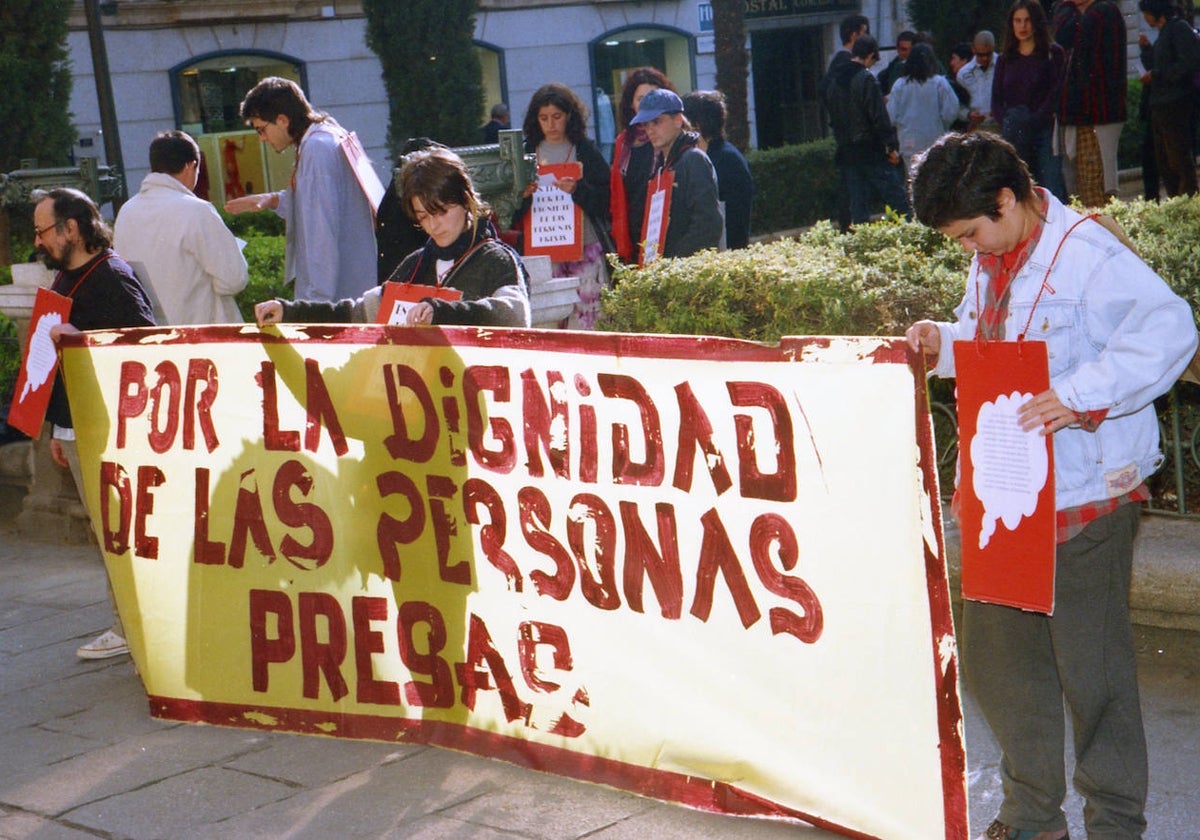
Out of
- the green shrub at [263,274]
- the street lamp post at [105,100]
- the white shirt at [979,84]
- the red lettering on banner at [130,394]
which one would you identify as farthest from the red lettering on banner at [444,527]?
the white shirt at [979,84]

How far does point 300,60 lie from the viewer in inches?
860

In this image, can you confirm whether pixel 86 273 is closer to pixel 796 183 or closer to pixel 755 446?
pixel 755 446

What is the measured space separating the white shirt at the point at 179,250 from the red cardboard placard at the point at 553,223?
1843mm

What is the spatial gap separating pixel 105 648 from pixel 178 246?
5.21 feet

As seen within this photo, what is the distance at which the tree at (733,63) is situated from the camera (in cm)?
2042

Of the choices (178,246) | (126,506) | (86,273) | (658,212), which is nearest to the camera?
(126,506)

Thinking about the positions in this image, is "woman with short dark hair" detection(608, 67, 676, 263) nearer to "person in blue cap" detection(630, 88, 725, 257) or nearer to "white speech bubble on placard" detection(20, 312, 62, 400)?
"person in blue cap" detection(630, 88, 725, 257)

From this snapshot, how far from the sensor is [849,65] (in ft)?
40.9

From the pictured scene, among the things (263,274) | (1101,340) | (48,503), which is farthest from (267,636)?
(263,274)

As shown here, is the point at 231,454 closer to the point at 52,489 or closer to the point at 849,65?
the point at 52,489

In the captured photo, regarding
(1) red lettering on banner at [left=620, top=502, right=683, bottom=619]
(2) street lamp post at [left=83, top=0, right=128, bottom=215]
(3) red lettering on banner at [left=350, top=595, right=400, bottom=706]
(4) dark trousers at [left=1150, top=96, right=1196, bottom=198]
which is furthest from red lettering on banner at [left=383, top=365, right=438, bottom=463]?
(4) dark trousers at [left=1150, top=96, right=1196, bottom=198]

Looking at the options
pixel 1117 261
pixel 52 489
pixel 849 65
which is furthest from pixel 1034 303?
pixel 849 65

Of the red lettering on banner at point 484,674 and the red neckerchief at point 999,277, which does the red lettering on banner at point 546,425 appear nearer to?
the red lettering on banner at point 484,674

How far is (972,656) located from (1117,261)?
968 millimetres
